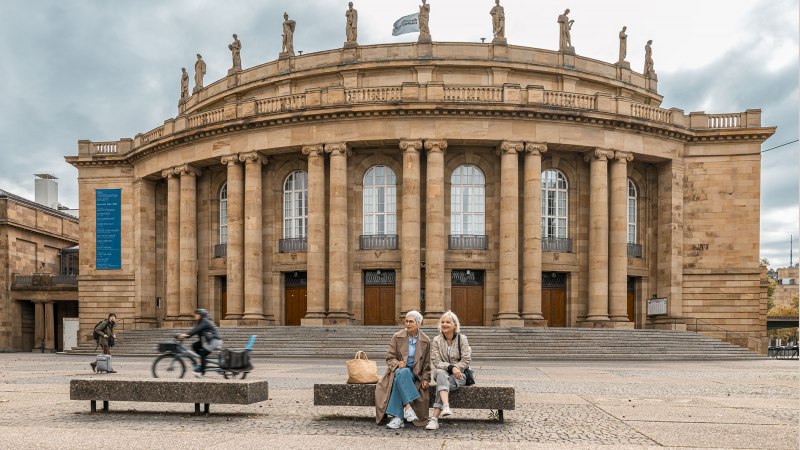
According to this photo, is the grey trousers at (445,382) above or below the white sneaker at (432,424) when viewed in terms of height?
above

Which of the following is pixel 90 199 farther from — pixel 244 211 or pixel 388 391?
pixel 388 391

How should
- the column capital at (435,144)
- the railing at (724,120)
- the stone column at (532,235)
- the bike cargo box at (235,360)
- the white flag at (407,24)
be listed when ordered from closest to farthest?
1. the bike cargo box at (235,360)
2. the column capital at (435,144)
3. the stone column at (532,235)
4. the railing at (724,120)
5. the white flag at (407,24)

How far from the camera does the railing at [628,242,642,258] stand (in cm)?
4059

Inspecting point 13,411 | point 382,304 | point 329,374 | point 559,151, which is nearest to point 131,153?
point 382,304

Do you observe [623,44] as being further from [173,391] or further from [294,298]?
[173,391]

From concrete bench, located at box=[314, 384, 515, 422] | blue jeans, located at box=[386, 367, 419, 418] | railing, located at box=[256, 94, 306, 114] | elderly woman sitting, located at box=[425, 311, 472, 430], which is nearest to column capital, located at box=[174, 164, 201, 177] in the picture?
railing, located at box=[256, 94, 306, 114]

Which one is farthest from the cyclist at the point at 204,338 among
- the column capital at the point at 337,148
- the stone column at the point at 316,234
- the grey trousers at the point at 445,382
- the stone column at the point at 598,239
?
the stone column at the point at 598,239

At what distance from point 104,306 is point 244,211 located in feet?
44.1

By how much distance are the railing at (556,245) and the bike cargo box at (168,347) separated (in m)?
25.9

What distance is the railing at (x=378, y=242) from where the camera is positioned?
38.1m

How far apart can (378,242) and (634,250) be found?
14.4 metres

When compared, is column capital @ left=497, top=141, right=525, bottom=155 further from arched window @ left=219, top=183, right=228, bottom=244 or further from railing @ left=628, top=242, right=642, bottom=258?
arched window @ left=219, top=183, right=228, bottom=244

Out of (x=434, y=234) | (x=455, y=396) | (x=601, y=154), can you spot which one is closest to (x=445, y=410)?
(x=455, y=396)

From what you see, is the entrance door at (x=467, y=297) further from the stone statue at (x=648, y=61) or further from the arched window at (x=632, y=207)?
the stone statue at (x=648, y=61)
